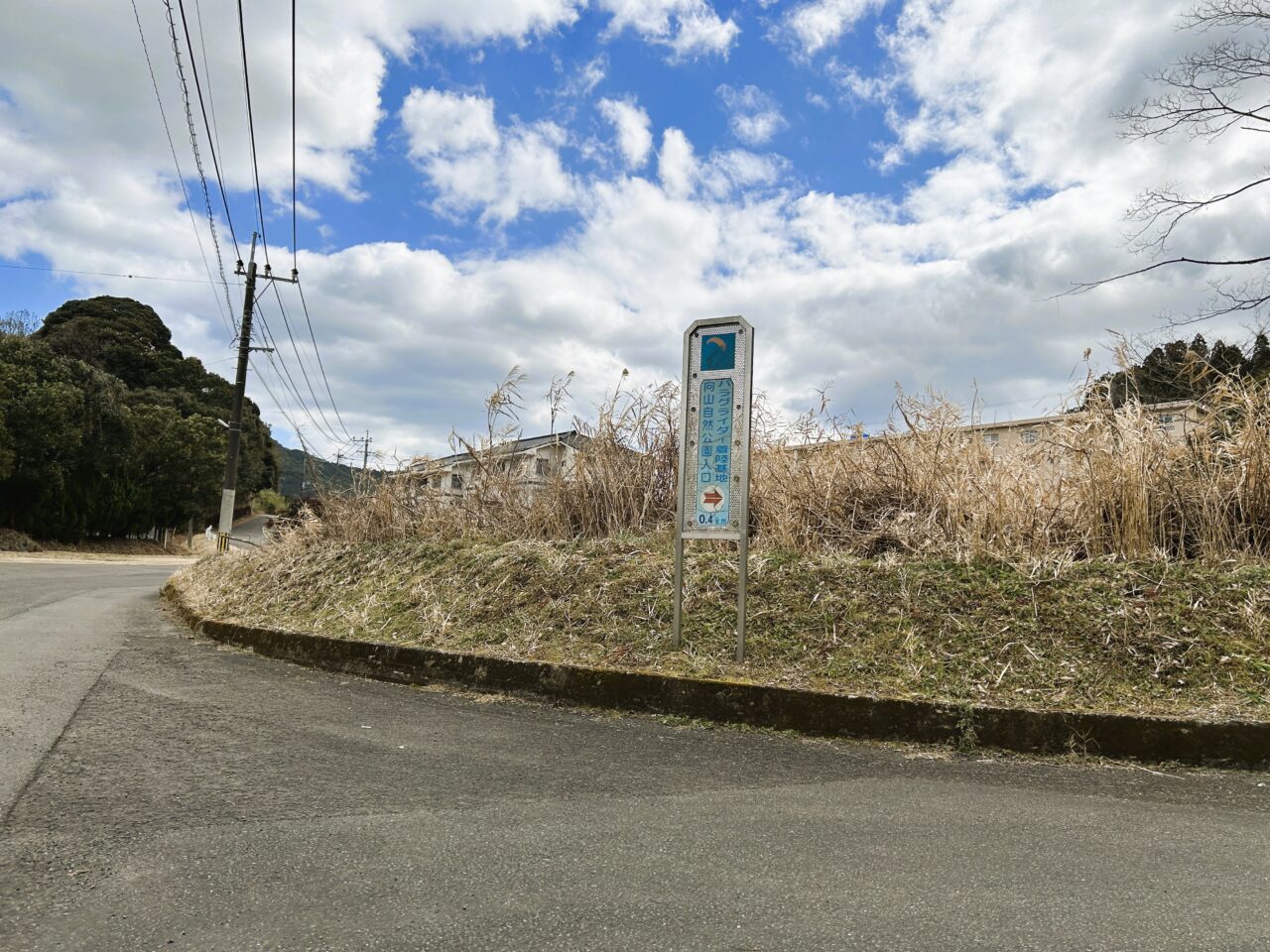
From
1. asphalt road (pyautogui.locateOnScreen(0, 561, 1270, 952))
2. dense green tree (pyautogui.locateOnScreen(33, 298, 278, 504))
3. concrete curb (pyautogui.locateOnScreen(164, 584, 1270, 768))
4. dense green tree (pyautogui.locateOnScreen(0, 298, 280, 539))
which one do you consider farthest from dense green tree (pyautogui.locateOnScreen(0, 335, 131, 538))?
asphalt road (pyautogui.locateOnScreen(0, 561, 1270, 952))

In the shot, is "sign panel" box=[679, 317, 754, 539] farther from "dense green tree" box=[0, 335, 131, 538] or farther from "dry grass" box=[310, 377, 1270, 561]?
"dense green tree" box=[0, 335, 131, 538]

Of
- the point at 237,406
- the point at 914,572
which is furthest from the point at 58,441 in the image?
the point at 914,572

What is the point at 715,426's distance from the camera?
5.36 metres

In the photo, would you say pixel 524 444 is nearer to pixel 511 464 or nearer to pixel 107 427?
pixel 511 464

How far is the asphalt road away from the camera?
7.22 ft

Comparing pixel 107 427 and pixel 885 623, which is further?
pixel 107 427

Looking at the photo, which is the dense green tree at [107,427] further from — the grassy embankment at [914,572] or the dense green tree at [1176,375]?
the dense green tree at [1176,375]

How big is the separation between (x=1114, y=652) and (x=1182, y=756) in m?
0.74

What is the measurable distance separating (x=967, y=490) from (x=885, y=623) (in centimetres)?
172

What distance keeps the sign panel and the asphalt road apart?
1409 mm

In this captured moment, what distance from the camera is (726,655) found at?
16.5 feet

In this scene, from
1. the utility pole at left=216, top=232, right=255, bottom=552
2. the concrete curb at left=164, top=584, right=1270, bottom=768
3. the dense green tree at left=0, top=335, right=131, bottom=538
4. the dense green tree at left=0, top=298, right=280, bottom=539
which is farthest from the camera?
the dense green tree at left=0, top=298, right=280, bottom=539

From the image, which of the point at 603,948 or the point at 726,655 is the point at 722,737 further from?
the point at 603,948

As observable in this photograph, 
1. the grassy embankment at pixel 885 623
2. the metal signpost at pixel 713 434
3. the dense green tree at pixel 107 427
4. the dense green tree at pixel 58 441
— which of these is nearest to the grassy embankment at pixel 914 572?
the grassy embankment at pixel 885 623
